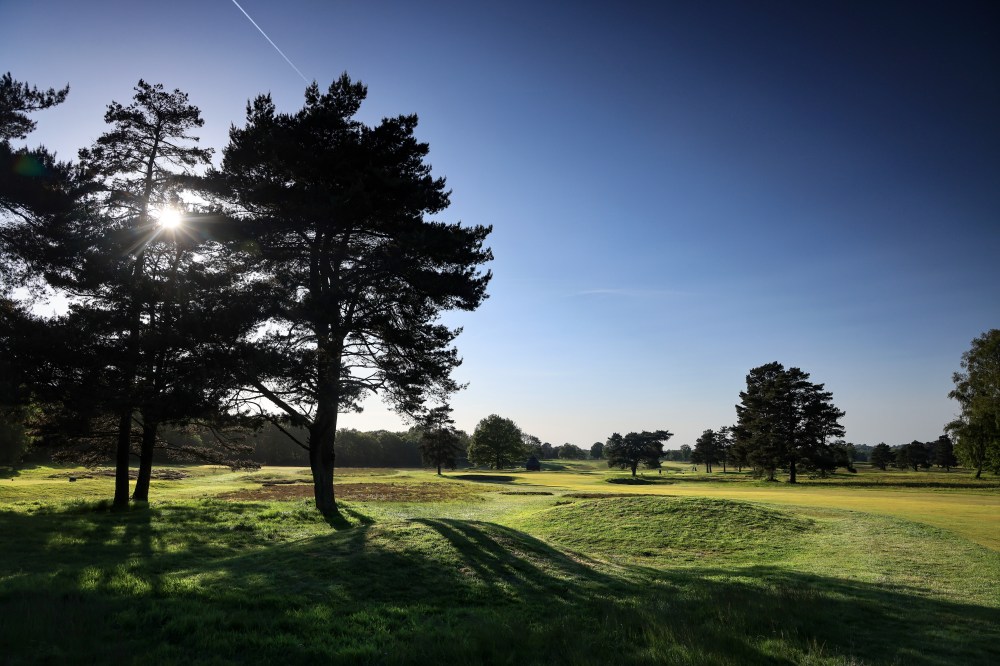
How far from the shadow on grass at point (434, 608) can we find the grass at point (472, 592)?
0.05 metres

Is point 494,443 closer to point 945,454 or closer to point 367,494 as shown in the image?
point 367,494

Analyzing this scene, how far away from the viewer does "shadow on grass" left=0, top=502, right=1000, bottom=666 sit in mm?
7184

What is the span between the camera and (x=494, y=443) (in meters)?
93.0

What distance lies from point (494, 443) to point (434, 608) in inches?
3341

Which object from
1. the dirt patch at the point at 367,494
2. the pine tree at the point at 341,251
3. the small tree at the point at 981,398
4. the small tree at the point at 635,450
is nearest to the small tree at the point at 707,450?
the small tree at the point at 635,450

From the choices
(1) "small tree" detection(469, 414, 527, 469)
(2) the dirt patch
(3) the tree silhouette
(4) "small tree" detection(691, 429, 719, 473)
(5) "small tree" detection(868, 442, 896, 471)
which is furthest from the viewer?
(5) "small tree" detection(868, 442, 896, 471)

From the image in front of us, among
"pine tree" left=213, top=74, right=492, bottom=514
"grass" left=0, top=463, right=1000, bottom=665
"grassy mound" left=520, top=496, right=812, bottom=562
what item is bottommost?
"grassy mound" left=520, top=496, right=812, bottom=562

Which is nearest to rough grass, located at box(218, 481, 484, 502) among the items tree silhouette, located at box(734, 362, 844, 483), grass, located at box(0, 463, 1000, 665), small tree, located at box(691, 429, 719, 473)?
grass, located at box(0, 463, 1000, 665)

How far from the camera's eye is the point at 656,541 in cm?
2225

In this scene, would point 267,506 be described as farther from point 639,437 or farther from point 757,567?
point 639,437

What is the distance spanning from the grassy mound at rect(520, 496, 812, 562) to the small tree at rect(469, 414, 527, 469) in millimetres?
63743

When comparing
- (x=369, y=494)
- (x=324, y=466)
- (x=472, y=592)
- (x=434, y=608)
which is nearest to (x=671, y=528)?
(x=472, y=592)

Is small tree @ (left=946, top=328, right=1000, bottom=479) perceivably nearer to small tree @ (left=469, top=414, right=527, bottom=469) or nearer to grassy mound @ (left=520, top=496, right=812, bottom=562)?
grassy mound @ (left=520, top=496, right=812, bottom=562)

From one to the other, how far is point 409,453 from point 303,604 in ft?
377
